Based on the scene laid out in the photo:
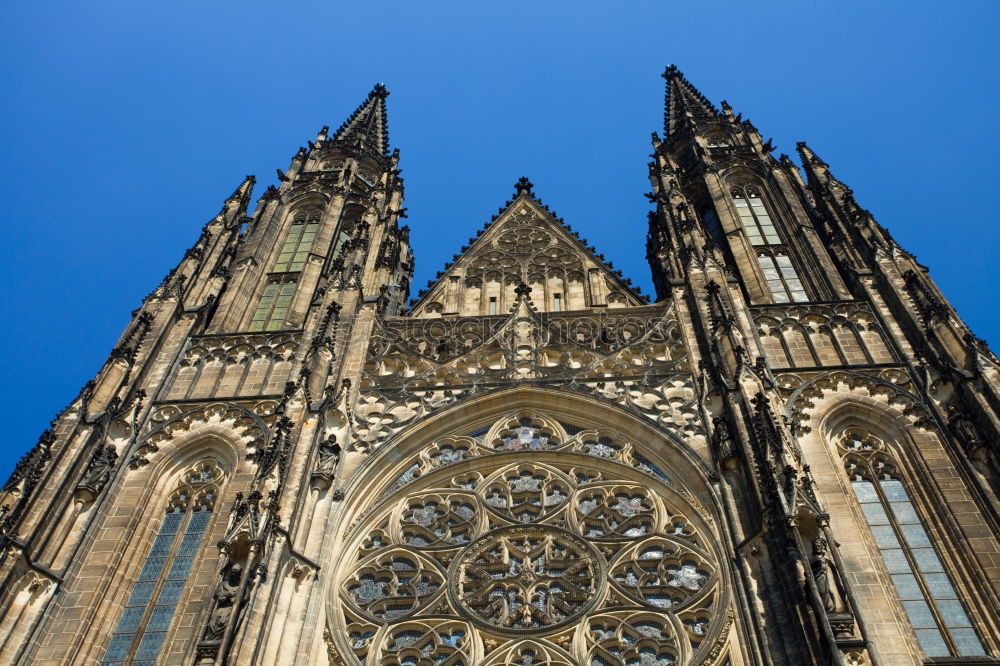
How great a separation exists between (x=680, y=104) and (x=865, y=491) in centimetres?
2073

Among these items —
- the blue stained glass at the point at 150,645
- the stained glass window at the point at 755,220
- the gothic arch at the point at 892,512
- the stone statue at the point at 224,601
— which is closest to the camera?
the stone statue at the point at 224,601

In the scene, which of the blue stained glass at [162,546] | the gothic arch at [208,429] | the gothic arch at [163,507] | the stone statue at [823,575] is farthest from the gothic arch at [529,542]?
the blue stained glass at [162,546]

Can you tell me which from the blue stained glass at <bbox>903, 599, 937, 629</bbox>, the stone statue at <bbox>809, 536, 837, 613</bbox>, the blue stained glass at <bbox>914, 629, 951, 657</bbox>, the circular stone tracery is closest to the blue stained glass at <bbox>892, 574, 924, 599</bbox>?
the blue stained glass at <bbox>903, 599, 937, 629</bbox>

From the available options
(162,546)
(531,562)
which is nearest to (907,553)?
(531,562)

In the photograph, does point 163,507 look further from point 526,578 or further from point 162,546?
point 526,578

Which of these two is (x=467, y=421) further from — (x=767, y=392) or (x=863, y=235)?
A: (x=863, y=235)

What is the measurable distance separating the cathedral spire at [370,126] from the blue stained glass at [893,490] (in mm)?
20829

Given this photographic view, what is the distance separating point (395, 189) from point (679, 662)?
62.1 ft

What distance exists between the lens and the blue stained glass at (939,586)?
536 inches

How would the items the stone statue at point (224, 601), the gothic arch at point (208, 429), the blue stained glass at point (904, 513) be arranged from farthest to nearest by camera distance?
the gothic arch at point (208, 429) < the blue stained glass at point (904, 513) < the stone statue at point (224, 601)

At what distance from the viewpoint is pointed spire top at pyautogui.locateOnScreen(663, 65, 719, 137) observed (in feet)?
106

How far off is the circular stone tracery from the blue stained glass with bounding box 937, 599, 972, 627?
466cm

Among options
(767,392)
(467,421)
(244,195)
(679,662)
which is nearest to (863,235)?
(767,392)

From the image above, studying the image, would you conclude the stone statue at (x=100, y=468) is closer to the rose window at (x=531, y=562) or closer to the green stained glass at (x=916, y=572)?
the rose window at (x=531, y=562)
